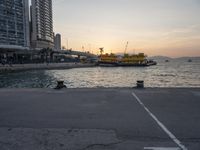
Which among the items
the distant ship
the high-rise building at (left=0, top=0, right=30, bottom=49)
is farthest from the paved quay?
the high-rise building at (left=0, top=0, right=30, bottom=49)

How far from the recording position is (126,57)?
149250 millimetres

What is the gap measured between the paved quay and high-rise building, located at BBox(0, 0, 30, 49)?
5555 inches

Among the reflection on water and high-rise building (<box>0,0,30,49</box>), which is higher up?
high-rise building (<box>0,0,30,49</box>)

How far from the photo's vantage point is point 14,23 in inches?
6211

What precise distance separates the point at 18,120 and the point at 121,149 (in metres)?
3.86

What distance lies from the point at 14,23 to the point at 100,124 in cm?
16294

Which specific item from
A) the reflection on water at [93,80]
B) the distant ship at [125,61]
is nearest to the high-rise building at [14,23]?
the distant ship at [125,61]

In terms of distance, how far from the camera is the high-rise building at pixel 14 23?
5848 inches

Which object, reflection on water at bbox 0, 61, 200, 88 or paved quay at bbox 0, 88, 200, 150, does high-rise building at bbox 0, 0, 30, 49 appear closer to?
reflection on water at bbox 0, 61, 200, 88

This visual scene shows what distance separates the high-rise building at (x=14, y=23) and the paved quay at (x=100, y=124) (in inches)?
5555

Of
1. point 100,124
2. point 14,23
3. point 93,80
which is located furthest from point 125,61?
point 100,124

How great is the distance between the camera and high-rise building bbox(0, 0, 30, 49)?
487 ft

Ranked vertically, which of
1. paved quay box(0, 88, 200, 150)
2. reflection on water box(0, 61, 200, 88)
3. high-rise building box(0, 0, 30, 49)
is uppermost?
high-rise building box(0, 0, 30, 49)

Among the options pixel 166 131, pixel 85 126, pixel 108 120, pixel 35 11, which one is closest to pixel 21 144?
pixel 85 126
